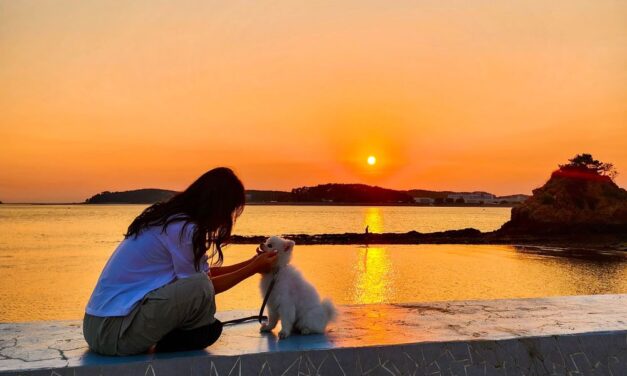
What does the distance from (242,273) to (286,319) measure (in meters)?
0.44

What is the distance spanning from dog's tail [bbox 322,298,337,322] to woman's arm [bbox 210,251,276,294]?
0.51m

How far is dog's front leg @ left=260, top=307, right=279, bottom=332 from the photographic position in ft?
13.8

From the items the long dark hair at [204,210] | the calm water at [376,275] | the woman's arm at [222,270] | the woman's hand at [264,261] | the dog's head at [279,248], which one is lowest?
the calm water at [376,275]

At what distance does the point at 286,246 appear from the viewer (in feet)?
13.5

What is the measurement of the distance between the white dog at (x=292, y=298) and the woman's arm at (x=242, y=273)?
8 cm

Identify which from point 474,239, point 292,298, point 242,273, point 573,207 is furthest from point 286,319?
point 573,207

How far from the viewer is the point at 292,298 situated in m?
4.12

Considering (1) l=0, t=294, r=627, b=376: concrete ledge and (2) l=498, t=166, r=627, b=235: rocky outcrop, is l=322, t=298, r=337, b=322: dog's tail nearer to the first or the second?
(1) l=0, t=294, r=627, b=376: concrete ledge

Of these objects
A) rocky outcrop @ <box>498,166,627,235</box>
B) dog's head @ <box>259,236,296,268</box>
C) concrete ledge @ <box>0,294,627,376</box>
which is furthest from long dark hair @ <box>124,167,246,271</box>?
rocky outcrop @ <box>498,166,627,235</box>

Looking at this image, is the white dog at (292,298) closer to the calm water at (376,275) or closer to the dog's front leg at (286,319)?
the dog's front leg at (286,319)

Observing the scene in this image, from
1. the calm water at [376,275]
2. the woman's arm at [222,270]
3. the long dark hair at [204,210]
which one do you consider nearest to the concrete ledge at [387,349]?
the woman's arm at [222,270]

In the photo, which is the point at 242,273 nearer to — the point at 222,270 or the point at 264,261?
the point at 264,261

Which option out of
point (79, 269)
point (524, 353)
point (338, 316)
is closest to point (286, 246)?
point (338, 316)

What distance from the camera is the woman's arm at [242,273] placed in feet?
13.1
